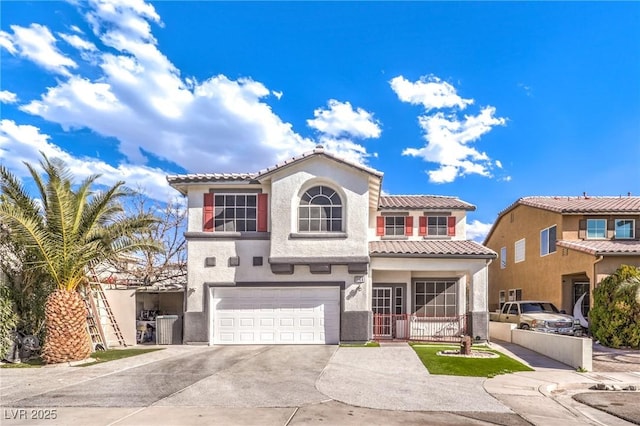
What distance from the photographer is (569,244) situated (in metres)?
21.8

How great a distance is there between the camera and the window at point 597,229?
2295 cm

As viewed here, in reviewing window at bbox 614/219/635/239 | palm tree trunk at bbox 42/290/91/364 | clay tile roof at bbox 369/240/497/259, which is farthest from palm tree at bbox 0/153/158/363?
window at bbox 614/219/635/239

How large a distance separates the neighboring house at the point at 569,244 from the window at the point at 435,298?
5.50 metres

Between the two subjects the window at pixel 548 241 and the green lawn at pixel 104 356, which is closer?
the green lawn at pixel 104 356

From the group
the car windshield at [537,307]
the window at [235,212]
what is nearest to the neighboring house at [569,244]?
the car windshield at [537,307]

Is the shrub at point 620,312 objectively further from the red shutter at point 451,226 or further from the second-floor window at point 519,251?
the second-floor window at point 519,251

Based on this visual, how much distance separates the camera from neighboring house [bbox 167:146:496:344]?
18.2 metres

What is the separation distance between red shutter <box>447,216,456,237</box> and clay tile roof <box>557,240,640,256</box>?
5.03 meters

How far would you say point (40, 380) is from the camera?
11.7 meters

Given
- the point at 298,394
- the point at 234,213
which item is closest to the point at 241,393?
the point at 298,394

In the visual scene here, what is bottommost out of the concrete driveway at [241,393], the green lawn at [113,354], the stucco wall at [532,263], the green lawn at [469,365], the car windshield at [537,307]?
the green lawn at [113,354]

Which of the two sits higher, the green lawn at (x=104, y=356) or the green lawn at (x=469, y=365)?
the green lawn at (x=469, y=365)

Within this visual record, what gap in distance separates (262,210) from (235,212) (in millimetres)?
1072

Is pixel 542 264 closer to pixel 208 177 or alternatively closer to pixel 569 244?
pixel 569 244
